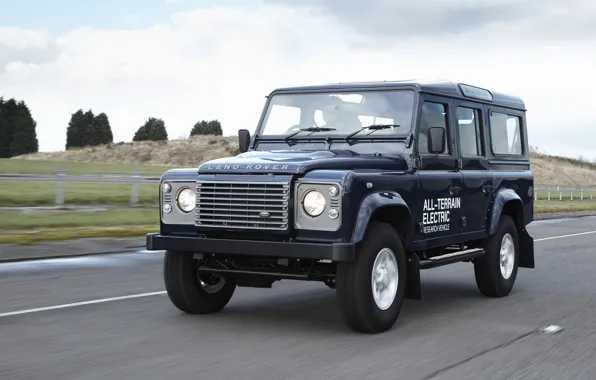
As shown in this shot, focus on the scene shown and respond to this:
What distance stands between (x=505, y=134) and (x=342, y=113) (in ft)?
8.84

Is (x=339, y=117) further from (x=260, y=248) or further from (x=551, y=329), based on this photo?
(x=551, y=329)

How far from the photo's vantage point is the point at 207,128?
10150 centimetres

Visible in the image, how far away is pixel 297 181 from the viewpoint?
683 cm

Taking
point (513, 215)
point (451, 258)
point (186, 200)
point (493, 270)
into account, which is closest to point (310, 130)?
point (186, 200)

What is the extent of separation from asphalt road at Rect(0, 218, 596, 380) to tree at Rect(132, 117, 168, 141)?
98410 mm

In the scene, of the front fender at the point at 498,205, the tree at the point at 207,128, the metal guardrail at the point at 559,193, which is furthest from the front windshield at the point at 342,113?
the tree at the point at 207,128

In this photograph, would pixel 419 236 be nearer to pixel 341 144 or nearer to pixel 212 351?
pixel 341 144

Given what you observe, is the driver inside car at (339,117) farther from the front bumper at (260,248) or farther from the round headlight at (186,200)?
the front bumper at (260,248)

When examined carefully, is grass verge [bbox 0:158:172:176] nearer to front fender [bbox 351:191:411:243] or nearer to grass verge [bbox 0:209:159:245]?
grass verge [bbox 0:209:159:245]

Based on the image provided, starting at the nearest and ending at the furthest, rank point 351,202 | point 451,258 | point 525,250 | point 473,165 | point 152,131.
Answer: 1. point 351,202
2. point 451,258
3. point 473,165
4. point 525,250
5. point 152,131

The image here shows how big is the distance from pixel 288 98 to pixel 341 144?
1.02 metres

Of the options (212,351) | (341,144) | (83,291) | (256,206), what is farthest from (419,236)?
(83,291)

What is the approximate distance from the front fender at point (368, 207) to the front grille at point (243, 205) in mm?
561

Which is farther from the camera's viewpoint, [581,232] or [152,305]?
[581,232]
